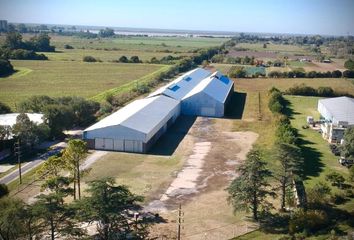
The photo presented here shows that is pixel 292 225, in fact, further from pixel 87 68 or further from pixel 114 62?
pixel 114 62

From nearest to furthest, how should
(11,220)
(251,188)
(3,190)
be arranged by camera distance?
(11,220) → (251,188) → (3,190)

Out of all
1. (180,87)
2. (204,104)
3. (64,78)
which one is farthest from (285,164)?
(64,78)

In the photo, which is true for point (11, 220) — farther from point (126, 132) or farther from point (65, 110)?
point (65, 110)

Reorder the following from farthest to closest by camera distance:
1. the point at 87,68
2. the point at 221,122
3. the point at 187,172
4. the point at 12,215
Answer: the point at 87,68
the point at 221,122
the point at 187,172
the point at 12,215

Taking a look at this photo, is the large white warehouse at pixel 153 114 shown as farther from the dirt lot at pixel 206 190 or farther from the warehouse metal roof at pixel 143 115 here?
the dirt lot at pixel 206 190

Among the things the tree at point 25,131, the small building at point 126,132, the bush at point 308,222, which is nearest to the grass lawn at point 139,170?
the small building at point 126,132

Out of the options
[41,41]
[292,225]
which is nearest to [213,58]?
[41,41]
